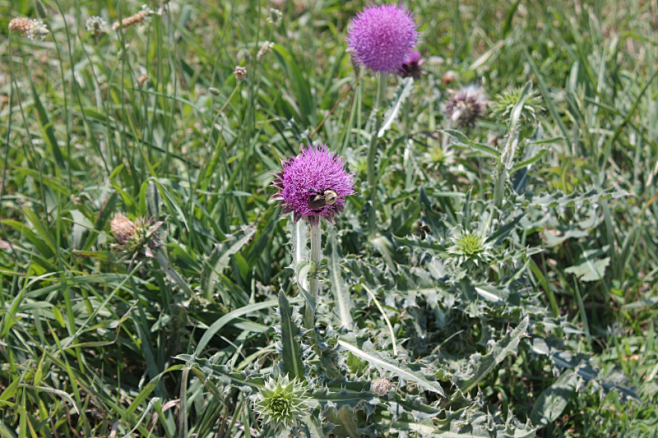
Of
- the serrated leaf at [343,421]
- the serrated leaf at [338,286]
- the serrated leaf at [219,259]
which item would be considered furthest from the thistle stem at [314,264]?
the serrated leaf at [219,259]

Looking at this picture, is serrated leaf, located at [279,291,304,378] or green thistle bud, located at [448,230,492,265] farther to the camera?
green thistle bud, located at [448,230,492,265]

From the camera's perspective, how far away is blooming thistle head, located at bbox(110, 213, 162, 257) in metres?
Answer: 2.36

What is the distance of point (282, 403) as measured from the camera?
77.7 inches

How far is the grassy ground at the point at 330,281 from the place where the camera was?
2441mm

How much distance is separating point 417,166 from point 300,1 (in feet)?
11.1

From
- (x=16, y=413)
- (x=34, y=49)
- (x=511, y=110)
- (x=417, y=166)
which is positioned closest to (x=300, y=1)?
(x=34, y=49)

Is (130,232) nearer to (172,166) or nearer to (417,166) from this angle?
(172,166)

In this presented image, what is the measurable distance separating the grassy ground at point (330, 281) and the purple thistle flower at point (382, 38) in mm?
249

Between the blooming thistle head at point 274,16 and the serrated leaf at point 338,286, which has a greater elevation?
the blooming thistle head at point 274,16

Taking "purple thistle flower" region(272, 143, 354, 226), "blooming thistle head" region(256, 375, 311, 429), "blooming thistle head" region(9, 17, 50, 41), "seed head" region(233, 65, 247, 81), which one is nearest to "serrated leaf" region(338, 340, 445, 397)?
"blooming thistle head" region(256, 375, 311, 429)

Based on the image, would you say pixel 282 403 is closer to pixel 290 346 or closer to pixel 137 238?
pixel 290 346

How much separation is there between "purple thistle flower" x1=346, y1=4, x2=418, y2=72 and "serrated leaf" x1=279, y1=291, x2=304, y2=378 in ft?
5.13

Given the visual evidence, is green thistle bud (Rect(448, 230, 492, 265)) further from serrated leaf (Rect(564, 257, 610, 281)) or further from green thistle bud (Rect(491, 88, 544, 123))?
serrated leaf (Rect(564, 257, 610, 281))

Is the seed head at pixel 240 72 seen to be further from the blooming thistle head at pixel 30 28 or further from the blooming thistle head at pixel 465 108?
the blooming thistle head at pixel 465 108
